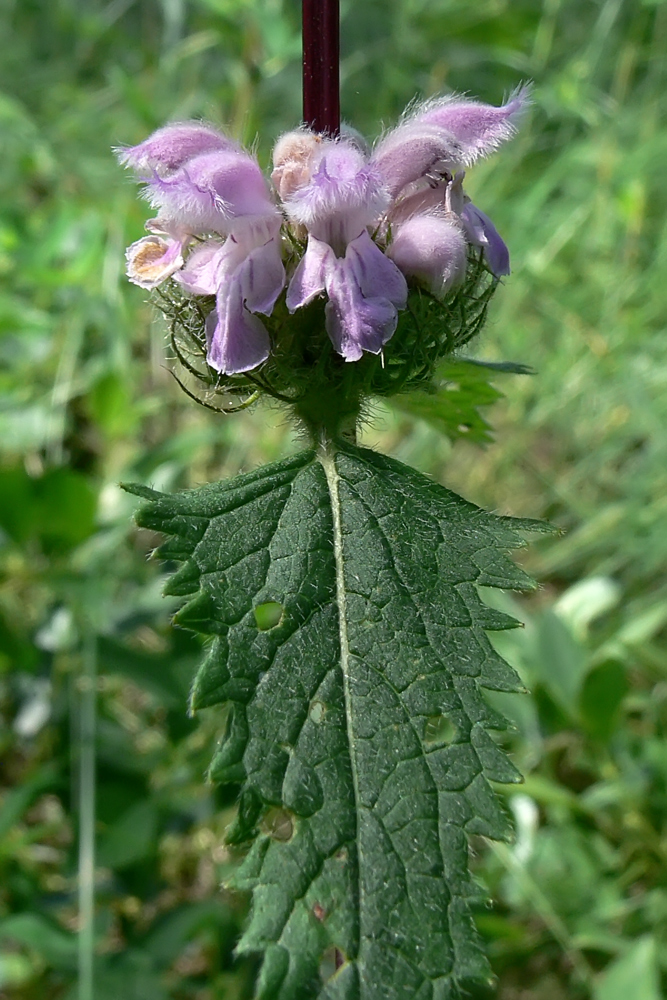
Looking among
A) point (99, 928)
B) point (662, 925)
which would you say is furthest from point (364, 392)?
point (662, 925)

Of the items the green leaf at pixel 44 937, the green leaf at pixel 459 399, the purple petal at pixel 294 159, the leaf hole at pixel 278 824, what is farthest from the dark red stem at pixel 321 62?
the green leaf at pixel 44 937

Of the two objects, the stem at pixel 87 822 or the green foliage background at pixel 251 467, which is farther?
the green foliage background at pixel 251 467

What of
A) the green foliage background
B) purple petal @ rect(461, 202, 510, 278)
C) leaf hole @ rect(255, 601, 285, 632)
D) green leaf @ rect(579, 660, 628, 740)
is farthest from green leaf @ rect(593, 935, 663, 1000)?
purple petal @ rect(461, 202, 510, 278)

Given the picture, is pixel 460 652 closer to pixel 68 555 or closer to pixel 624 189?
pixel 68 555

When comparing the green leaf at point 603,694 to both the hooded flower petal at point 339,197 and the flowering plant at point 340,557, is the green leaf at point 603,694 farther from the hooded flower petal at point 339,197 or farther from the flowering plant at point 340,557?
the hooded flower petal at point 339,197

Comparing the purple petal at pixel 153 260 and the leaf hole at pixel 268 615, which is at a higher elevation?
the purple petal at pixel 153 260
